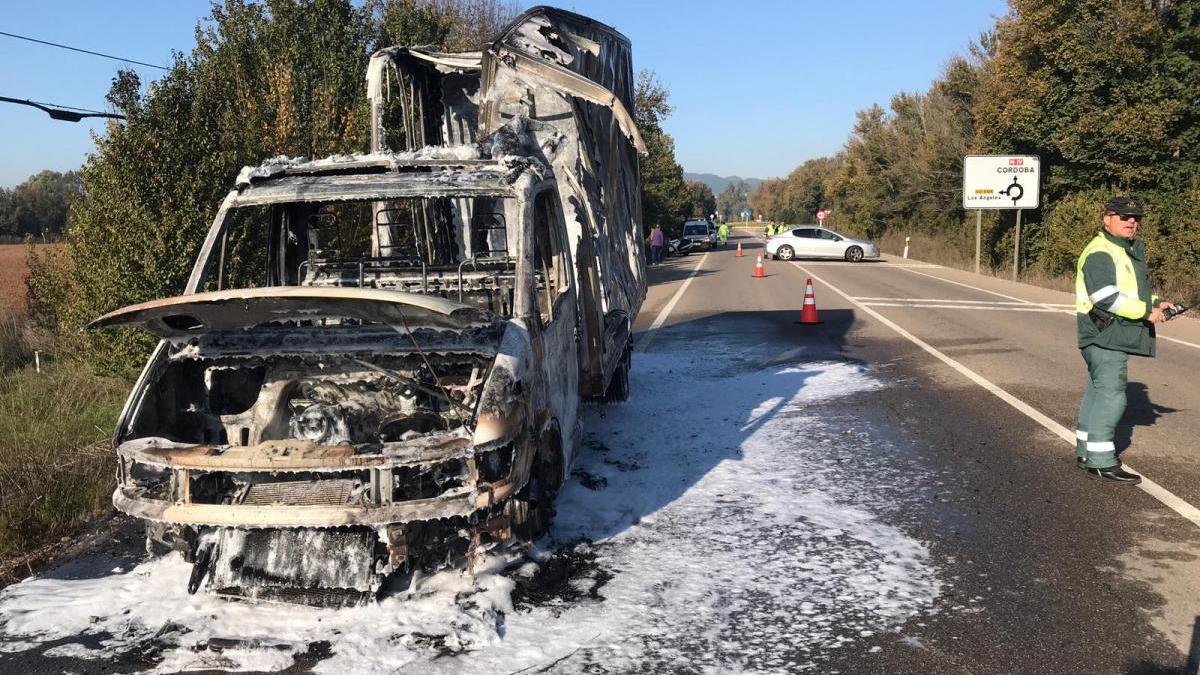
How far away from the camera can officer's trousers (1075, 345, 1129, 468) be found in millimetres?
6199

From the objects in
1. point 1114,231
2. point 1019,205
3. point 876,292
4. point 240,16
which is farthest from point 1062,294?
point 240,16

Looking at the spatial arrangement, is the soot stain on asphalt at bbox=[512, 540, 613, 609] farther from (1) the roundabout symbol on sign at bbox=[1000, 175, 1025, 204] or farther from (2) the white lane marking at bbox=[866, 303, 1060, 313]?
(1) the roundabout symbol on sign at bbox=[1000, 175, 1025, 204]

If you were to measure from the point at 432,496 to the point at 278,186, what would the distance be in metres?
2.44

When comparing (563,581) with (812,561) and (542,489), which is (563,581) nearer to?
(542,489)

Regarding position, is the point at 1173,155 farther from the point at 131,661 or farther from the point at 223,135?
the point at 131,661

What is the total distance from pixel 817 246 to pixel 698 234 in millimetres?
11024

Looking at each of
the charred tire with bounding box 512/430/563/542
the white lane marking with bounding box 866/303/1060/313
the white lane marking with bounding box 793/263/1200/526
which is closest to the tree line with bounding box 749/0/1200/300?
the white lane marking with bounding box 866/303/1060/313

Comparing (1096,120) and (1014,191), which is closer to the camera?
(1096,120)

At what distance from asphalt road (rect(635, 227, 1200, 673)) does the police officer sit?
27 cm

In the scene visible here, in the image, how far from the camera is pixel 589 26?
892 centimetres

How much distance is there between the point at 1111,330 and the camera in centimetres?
621

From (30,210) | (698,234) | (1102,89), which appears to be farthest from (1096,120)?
(30,210)

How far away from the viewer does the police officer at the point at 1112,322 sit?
6160 mm

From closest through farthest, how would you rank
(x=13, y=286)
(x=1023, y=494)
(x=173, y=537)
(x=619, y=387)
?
1. (x=173, y=537)
2. (x=1023, y=494)
3. (x=619, y=387)
4. (x=13, y=286)
